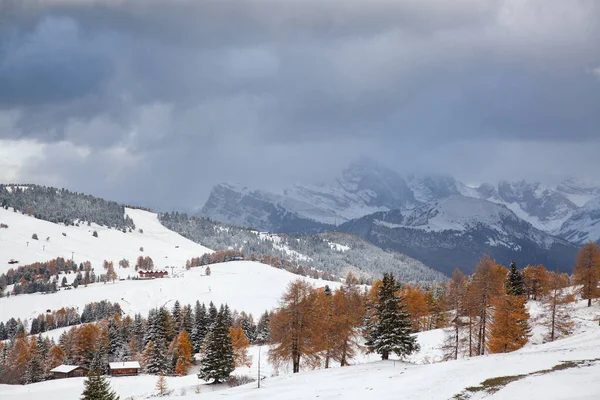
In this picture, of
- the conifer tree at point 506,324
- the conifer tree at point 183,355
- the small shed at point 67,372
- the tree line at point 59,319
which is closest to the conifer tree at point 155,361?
the conifer tree at point 183,355

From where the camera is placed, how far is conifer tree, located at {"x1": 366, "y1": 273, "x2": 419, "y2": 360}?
48125mm

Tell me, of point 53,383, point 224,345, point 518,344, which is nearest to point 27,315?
point 53,383

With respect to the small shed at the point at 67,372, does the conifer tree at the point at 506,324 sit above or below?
above

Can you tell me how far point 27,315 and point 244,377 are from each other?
174670mm

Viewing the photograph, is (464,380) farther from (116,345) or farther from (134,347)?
(134,347)

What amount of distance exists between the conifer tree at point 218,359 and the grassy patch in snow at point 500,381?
4438 cm

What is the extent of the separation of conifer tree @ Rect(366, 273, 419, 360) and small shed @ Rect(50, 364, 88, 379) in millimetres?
71585

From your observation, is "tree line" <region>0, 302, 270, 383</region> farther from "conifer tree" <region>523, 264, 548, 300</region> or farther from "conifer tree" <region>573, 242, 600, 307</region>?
"conifer tree" <region>573, 242, 600, 307</region>

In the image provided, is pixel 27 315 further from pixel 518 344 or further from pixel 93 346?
pixel 518 344

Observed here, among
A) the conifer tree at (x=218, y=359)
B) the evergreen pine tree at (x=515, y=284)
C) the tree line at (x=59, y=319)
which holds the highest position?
the evergreen pine tree at (x=515, y=284)

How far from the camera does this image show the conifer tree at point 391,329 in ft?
158

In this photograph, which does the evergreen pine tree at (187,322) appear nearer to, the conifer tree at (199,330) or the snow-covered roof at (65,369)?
the conifer tree at (199,330)

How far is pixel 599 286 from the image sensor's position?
7875cm

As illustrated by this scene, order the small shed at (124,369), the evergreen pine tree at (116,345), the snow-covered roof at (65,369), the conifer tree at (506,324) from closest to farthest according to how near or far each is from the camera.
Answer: the conifer tree at (506,324) < the small shed at (124,369) < the snow-covered roof at (65,369) < the evergreen pine tree at (116,345)
